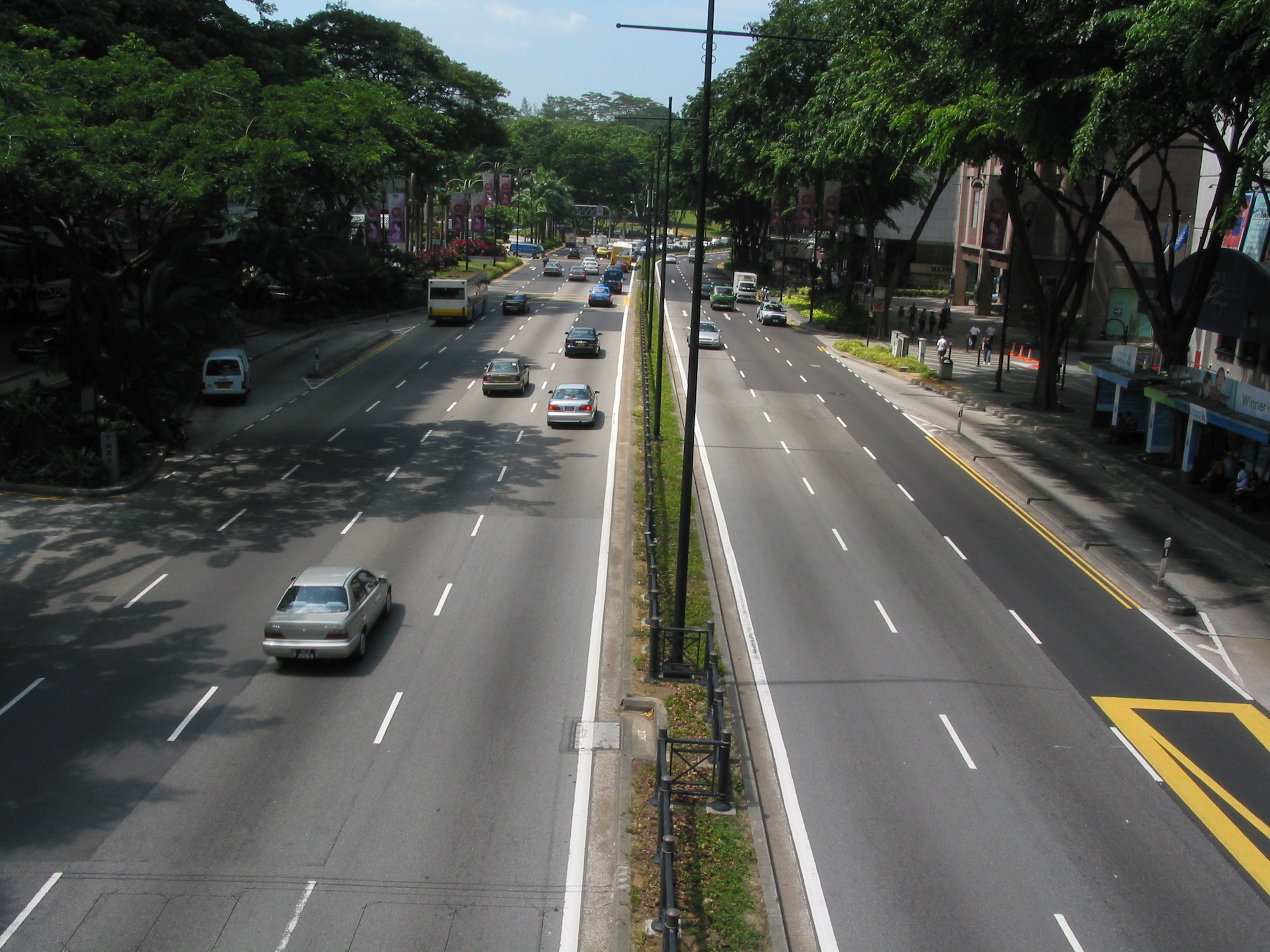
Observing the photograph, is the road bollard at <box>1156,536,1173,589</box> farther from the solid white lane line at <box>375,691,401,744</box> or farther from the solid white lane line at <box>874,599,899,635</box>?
the solid white lane line at <box>375,691,401,744</box>

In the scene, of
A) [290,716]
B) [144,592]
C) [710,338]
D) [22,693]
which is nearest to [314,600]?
[290,716]

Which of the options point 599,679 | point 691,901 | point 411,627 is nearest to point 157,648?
point 411,627

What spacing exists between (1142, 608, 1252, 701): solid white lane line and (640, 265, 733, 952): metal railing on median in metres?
8.96

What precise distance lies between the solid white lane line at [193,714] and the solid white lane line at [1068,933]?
37.7ft

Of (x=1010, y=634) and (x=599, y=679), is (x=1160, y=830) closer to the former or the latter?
(x=1010, y=634)

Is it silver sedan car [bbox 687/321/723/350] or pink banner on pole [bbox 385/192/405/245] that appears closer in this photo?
silver sedan car [bbox 687/321/723/350]

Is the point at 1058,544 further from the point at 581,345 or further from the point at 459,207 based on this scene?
the point at 459,207

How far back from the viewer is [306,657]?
17109 millimetres

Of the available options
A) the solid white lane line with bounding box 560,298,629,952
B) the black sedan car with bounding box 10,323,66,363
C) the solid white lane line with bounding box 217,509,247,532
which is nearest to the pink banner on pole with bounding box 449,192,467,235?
the black sedan car with bounding box 10,323,66,363

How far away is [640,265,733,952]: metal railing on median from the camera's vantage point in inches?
417

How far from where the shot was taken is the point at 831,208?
60.6 m

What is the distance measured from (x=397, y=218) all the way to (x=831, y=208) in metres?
28.8

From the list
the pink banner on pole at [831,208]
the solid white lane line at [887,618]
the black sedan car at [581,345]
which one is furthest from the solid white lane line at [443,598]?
the pink banner on pole at [831,208]

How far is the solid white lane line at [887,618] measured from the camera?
65.1ft
